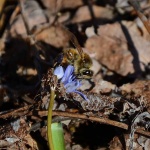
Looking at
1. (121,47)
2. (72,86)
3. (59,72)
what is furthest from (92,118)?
(121,47)

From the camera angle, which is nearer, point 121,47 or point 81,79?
point 81,79

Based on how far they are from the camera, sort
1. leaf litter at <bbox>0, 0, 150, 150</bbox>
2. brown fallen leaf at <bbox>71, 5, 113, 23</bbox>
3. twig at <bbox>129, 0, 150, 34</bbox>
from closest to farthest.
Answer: leaf litter at <bbox>0, 0, 150, 150</bbox> < twig at <bbox>129, 0, 150, 34</bbox> < brown fallen leaf at <bbox>71, 5, 113, 23</bbox>

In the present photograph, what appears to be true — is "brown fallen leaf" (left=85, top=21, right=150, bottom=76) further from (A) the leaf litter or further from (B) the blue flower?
(B) the blue flower

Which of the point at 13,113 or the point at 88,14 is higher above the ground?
the point at 88,14

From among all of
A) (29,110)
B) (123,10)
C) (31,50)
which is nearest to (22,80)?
(31,50)

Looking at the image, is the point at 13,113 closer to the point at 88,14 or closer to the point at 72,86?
the point at 72,86

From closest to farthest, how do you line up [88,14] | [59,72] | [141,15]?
[59,72] → [141,15] → [88,14]

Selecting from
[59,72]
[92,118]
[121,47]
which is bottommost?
[92,118]

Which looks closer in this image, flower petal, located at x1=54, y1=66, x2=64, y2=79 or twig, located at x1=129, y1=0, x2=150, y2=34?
flower petal, located at x1=54, y1=66, x2=64, y2=79

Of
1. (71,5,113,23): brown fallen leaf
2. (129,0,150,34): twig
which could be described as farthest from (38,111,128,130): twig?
(71,5,113,23): brown fallen leaf
